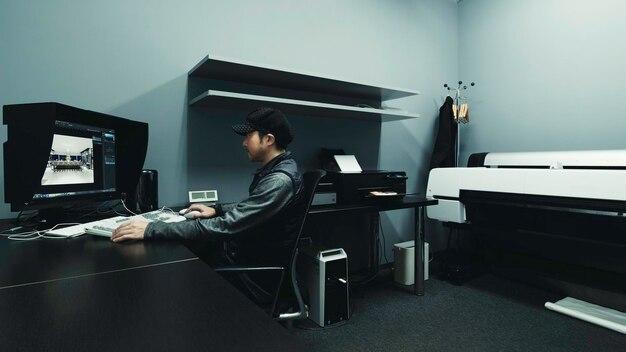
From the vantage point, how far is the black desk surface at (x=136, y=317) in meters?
0.50

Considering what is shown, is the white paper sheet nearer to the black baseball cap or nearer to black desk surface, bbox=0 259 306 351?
the black baseball cap

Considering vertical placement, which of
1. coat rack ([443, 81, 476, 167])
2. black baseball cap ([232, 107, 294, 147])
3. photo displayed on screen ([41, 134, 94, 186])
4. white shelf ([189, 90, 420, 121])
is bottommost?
photo displayed on screen ([41, 134, 94, 186])

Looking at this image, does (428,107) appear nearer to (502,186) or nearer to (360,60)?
(360,60)

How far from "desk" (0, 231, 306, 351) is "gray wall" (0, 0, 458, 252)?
117 cm

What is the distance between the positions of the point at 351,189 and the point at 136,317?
1680 mm

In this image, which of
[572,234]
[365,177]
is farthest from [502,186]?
[365,177]

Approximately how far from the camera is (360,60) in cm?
286

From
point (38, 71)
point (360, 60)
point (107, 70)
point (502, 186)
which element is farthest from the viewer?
point (360, 60)

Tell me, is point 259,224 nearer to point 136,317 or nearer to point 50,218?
point 136,317

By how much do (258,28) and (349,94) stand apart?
0.84m

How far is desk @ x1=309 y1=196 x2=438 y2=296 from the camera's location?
198cm

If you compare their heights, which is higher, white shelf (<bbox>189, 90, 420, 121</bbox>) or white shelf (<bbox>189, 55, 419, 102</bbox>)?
Result: white shelf (<bbox>189, 55, 419, 102</bbox>)

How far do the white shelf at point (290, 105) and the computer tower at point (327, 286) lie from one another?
93cm

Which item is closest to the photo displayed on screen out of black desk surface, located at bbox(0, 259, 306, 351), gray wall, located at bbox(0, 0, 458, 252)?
gray wall, located at bbox(0, 0, 458, 252)
